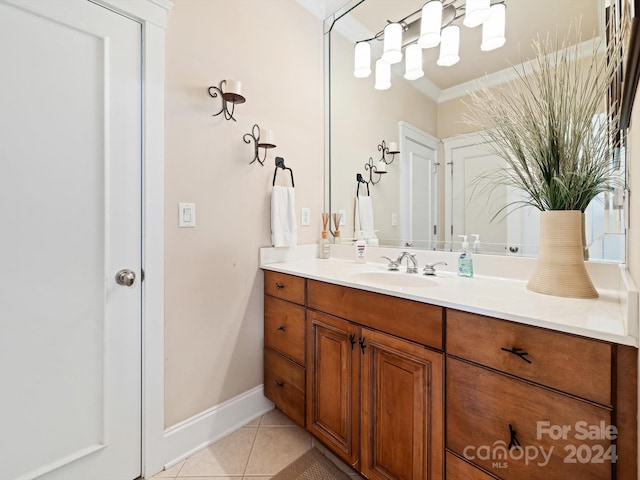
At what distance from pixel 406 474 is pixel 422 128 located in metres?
1.63

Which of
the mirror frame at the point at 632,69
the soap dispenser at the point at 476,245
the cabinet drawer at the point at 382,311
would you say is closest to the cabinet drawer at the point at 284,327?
the cabinet drawer at the point at 382,311

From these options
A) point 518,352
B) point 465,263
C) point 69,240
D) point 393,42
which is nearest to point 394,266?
point 465,263

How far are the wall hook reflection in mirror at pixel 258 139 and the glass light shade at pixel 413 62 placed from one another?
0.87 metres

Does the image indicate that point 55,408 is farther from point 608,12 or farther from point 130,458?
point 608,12

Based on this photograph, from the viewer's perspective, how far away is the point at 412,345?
3.39 ft

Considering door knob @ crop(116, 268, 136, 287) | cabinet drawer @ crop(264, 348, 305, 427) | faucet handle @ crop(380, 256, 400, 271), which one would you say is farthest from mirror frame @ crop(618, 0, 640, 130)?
door knob @ crop(116, 268, 136, 287)

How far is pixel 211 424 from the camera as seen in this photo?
1547mm

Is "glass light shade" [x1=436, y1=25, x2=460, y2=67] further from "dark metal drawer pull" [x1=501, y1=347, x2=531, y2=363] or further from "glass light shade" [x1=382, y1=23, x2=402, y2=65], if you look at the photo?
"dark metal drawer pull" [x1=501, y1=347, x2=531, y2=363]

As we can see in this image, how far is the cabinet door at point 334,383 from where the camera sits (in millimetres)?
1236

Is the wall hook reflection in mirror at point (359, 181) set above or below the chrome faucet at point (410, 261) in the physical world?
above

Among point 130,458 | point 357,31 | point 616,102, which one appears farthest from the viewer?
point 357,31

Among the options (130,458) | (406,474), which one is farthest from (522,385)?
(130,458)

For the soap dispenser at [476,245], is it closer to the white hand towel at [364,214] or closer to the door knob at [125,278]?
the white hand towel at [364,214]

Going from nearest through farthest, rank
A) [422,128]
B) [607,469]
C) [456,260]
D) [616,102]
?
[607,469], [616,102], [456,260], [422,128]
